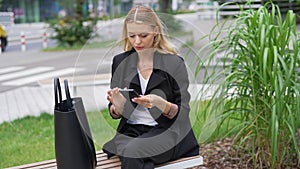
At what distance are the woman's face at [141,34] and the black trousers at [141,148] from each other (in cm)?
45

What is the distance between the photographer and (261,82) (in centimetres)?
261

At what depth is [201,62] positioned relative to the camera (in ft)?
7.87

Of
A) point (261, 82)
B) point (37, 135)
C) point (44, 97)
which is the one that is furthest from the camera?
point (44, 97)

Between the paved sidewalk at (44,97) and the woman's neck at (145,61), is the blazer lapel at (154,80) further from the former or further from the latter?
the paved sidewalk at (44,97)

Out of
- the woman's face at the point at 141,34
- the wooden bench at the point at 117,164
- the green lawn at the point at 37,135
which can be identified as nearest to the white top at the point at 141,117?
the green lawn at the point at 37,135

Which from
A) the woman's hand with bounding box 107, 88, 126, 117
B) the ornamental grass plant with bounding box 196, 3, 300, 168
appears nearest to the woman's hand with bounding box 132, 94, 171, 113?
the woman's hand with bounding box 107, 88, 126, 117

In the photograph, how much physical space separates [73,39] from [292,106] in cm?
1173

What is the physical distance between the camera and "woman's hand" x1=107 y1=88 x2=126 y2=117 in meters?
2.08

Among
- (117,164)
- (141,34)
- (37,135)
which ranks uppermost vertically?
(141,34)

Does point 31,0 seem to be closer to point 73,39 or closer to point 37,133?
point 73,39

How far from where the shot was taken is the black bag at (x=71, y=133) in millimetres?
2080

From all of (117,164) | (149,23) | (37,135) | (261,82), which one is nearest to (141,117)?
(117,164)

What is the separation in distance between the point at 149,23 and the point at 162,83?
32 cm

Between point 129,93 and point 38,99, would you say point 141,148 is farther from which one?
point 38,99
